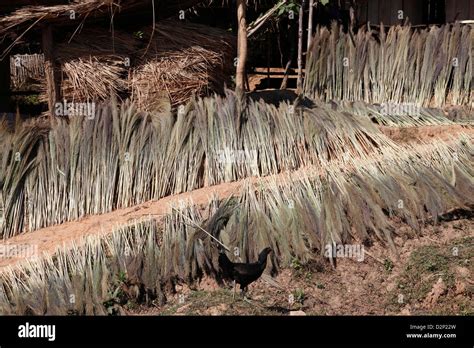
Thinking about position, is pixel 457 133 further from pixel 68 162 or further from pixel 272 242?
pixel 68 162

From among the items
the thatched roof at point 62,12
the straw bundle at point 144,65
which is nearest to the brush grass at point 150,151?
the straw bundle at point 144,65

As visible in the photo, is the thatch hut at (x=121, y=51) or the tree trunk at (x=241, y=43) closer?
the thatch hut at (x=121, y=51)

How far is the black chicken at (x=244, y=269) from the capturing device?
7.88m

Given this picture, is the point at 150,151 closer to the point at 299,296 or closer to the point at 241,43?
the point at 241,43

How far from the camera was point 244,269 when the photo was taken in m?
7.88

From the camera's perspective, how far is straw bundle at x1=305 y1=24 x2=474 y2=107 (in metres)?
11.9

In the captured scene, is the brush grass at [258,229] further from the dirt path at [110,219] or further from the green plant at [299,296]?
the green plant at [299,296]

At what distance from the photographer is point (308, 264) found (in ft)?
28.8

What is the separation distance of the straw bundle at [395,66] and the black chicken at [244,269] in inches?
177

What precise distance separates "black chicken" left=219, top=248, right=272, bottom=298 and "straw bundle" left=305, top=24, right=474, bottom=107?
14.7 ft

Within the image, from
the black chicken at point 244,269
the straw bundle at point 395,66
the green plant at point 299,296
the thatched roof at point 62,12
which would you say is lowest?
the green plant at point 299,296

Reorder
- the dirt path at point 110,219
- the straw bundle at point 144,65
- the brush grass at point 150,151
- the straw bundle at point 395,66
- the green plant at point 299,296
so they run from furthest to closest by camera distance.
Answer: the straw bundle at point 395,66
the straw bundle at point 144,65
the brush grass at point 150,151
the dirt path at point 110,219
the green plant at point 299,296
